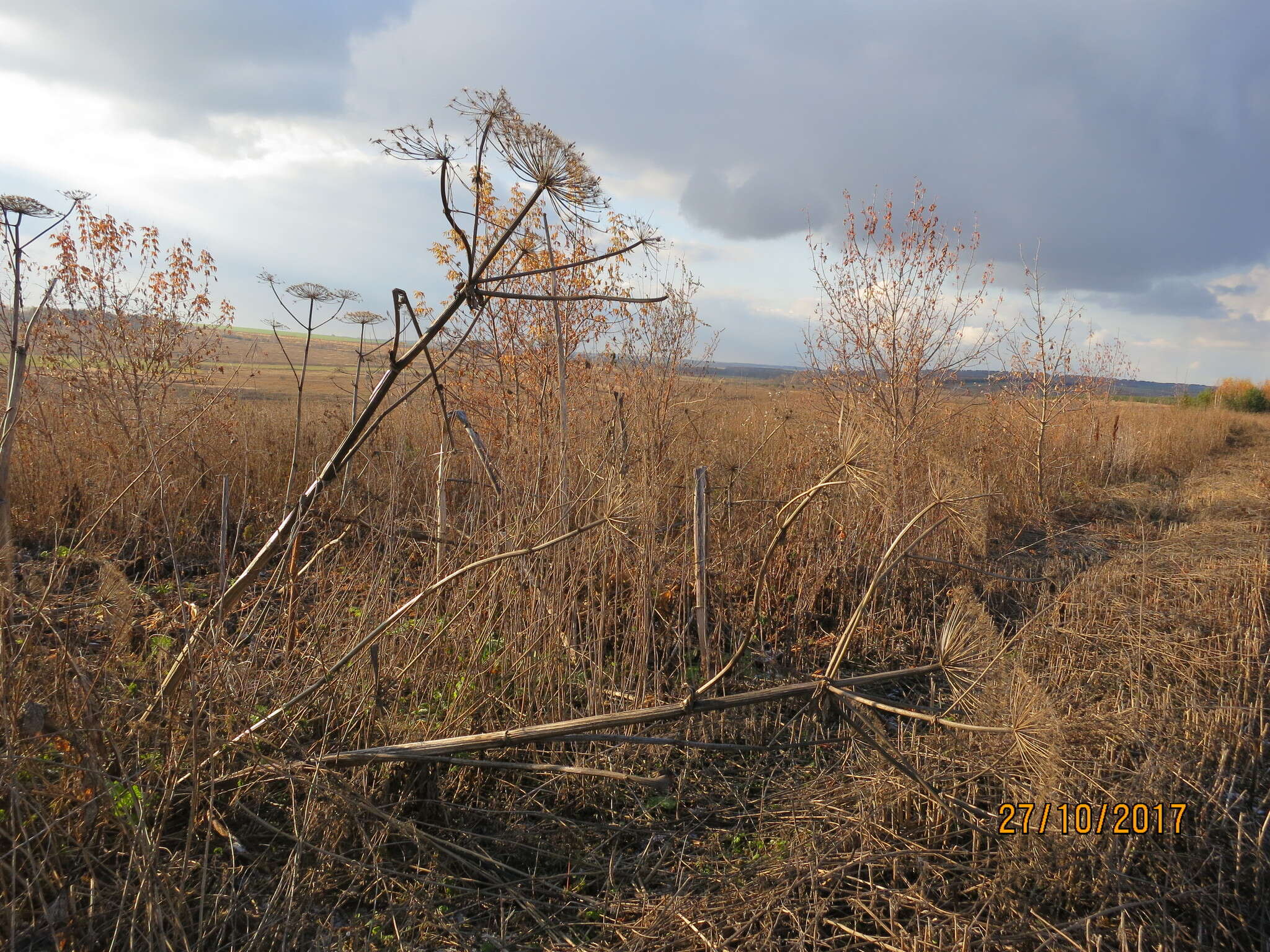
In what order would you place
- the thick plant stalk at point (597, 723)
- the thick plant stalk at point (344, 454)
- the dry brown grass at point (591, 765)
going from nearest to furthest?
the thick plant stalk at point (344, 454), the thick plant stalk at point (597, 723), the dry brown grass at point (591, 765)

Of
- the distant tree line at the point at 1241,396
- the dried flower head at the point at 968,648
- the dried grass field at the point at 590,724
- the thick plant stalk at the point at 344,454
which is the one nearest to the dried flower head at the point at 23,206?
the dried grass field at the point at 590,724

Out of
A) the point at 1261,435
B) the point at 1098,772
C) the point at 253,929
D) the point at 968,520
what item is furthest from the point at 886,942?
the point at 1261,435

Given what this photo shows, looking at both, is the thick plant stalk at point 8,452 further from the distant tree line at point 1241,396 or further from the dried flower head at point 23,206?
the distant tree line at point 1241,396

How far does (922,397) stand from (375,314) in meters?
5.04

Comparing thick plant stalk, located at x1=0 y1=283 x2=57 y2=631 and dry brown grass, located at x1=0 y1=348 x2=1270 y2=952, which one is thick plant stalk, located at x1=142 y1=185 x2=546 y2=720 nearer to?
dry brown grass, located at x1=0 y1=348 x2=1270 y2=952

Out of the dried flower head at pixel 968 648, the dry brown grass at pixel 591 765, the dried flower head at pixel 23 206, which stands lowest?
the dry brown grass at pixel 591 765

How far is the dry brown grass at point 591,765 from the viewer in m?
1.81

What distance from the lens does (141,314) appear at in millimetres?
6469

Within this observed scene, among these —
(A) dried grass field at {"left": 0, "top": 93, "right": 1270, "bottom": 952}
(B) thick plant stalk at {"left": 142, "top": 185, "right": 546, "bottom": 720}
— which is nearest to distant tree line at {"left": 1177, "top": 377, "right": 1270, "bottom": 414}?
(A) dried grass field at {"left": 0, "top": 93, "right": 1270, "bottom": 952}
